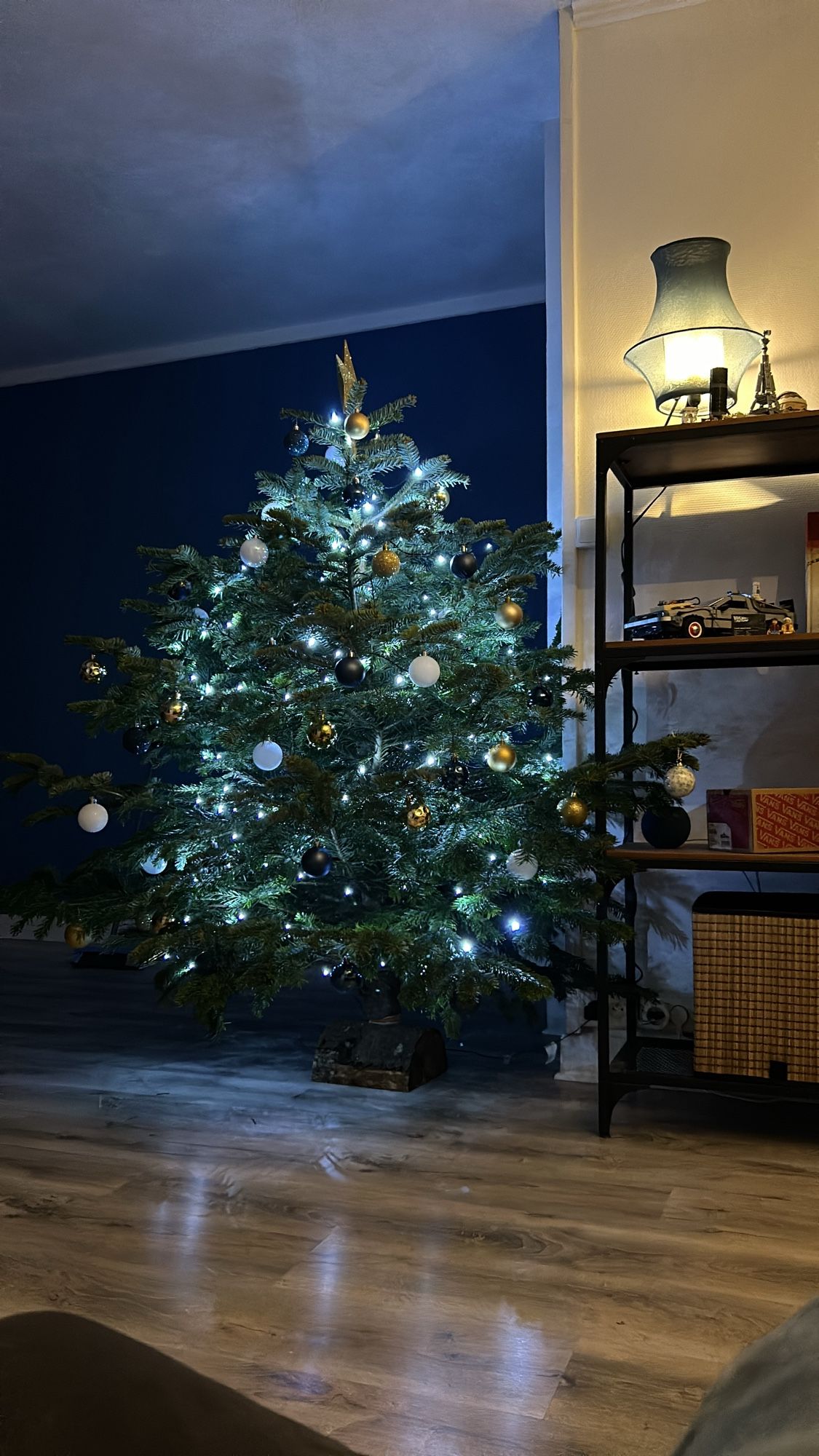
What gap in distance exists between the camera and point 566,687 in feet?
7.97

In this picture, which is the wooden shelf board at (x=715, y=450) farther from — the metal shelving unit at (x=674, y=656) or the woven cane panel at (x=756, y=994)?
the woven cane panel at (x=756, y=994)

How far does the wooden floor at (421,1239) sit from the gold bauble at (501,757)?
68cm

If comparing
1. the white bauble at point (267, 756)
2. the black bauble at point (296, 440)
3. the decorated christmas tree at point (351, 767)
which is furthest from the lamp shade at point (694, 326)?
the white bauble at point (267, 756)

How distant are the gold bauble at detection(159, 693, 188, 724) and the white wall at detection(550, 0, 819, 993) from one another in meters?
0.93

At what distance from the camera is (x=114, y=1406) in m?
0.30

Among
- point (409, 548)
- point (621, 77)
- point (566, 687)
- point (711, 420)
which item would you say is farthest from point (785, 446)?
point (621, 77)

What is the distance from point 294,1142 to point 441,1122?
0.29 m

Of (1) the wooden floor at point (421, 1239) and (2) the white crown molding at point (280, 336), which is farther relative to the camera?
(2) the white crown molding at point (280, 336)

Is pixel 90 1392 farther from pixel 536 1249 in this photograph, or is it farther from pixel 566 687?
A: pixel 566 687

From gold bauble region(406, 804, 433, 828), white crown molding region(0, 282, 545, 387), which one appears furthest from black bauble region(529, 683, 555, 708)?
white crown molding region(0, 282, 545, 387)

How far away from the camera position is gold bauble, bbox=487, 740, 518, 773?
2.26 metres

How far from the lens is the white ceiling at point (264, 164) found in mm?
2775

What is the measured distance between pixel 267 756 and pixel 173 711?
0.31m

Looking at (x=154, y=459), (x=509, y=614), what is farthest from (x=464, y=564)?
(x=154, y=459)
